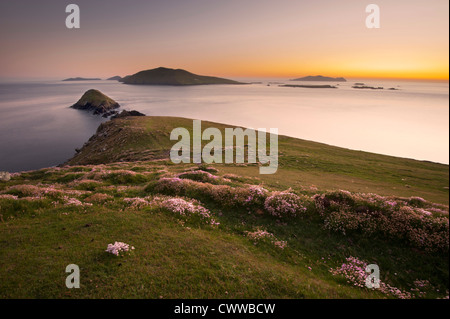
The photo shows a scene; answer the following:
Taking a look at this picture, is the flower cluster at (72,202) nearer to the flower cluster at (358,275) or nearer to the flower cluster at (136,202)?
the flower cluster at (136,202)

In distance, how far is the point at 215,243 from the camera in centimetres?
1212

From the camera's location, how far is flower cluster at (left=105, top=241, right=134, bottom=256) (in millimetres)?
10124

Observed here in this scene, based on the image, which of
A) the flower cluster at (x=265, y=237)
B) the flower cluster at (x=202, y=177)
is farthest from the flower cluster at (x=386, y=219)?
the flower cluster at (x=202, y=177)

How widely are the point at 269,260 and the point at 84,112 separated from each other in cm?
20109

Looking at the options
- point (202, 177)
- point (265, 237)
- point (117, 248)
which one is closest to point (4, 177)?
point (202, 177)

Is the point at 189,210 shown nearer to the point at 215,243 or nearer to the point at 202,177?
the point at 215,243

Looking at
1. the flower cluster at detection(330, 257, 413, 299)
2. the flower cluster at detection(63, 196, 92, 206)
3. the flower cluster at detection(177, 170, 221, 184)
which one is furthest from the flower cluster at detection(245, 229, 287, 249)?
the flower cluster at detection(63, 196, 92, 206)

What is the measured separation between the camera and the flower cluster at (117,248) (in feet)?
33.2

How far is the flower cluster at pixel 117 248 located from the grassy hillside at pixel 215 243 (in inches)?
8.9

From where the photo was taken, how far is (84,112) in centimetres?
16725

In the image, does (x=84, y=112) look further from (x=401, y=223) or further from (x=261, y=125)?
(x=401, y=223)

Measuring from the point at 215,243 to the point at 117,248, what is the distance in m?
5.27
